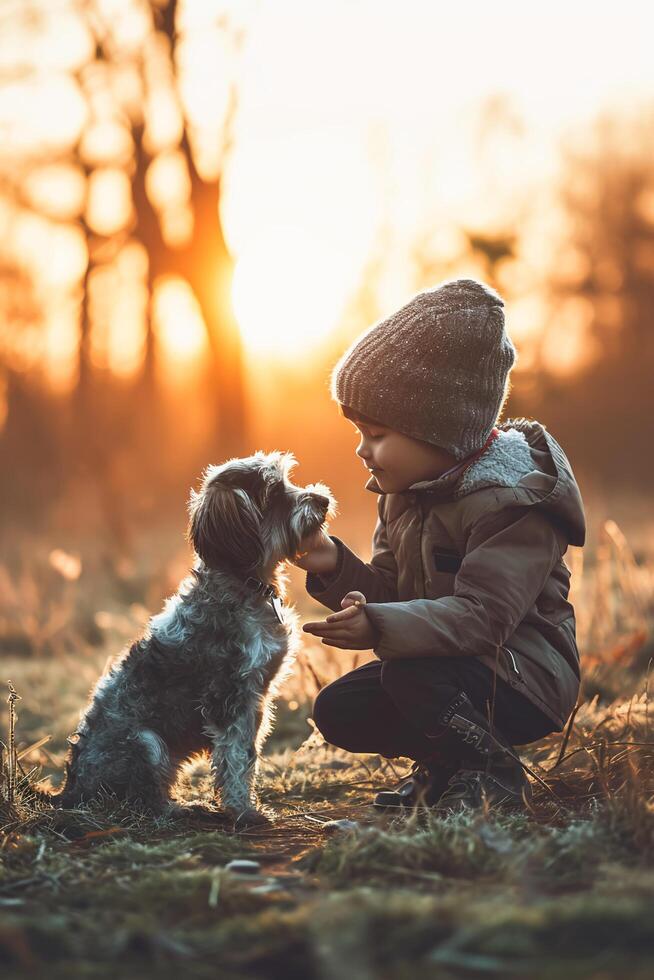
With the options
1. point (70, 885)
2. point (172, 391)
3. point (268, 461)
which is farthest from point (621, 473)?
point (70, 885)

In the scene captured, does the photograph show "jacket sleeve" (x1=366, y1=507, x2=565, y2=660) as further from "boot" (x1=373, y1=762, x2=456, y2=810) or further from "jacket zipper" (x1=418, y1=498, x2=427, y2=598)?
"boot" (x1=373, y1=762, x2=456, y2=810)

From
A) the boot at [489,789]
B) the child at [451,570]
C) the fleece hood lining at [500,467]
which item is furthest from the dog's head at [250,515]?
the boot at [489,789]

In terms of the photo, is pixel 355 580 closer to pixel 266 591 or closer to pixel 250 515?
pixel 266 591

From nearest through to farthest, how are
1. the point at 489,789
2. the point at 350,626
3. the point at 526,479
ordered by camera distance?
1. the point at 350,626
2. the point at 489,789
3. the point at 526,479

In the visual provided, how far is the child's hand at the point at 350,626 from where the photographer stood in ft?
13.2

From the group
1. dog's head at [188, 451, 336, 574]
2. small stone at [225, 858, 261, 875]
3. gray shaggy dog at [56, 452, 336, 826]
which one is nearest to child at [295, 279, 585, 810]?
dog's head at [188, 451, 336, 574]

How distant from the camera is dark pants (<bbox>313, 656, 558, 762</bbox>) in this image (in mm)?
4164

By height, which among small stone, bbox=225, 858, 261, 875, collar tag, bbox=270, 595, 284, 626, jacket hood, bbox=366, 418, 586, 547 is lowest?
small stone, bbox=225, 858, 261, 875

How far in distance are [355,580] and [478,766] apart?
1034 millimetres

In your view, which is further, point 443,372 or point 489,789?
point 443,372

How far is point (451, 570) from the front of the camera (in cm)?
443

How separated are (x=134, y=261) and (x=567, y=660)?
677 inches

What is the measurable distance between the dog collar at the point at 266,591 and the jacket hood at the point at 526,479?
2.27 feet

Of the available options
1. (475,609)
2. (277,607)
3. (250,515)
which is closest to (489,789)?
(475,609)
